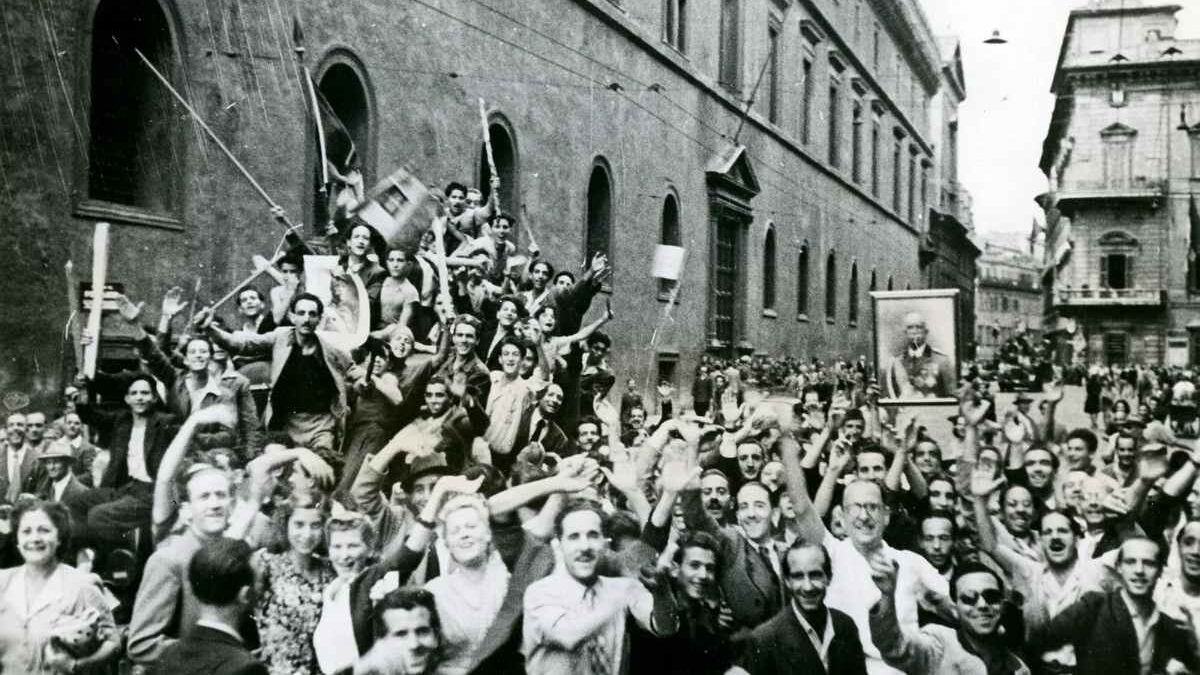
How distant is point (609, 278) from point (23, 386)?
4982 millimetres

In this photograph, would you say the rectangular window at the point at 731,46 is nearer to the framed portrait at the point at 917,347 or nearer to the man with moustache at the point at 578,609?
the framed portrait at the point at 917,347

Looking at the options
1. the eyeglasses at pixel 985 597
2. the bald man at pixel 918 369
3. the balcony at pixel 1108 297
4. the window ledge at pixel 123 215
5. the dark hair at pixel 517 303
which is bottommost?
the eyeglasses at pixel 985 597

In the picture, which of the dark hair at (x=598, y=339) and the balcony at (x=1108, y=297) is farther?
the dark hair at (x=598, y=339)

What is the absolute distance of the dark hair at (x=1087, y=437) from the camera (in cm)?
719

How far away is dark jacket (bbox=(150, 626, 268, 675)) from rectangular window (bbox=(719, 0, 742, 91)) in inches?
325

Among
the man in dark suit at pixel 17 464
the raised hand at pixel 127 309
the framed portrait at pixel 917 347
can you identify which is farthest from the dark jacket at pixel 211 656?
the framed portrait at pixel 917 347

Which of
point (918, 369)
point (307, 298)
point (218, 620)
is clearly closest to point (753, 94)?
point (918, 369)

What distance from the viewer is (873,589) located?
635cm

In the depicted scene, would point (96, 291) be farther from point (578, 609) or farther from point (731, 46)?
point (731, 46)

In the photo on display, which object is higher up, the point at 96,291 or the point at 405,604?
the point at 96,291

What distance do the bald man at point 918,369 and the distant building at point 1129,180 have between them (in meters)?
1.19

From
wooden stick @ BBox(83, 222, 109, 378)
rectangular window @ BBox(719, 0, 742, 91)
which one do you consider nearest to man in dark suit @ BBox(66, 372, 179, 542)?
wooden stick @ BBox(83, 222, 109, 378)

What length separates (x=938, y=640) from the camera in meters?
6.20

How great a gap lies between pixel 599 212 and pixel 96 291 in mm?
5132
